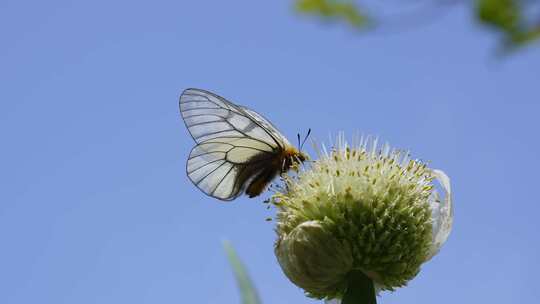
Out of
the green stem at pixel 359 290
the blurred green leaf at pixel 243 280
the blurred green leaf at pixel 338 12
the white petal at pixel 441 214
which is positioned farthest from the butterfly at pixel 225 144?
the blurred green leaf at pixel 338 12

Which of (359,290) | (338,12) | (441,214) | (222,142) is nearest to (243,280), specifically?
(338,12)

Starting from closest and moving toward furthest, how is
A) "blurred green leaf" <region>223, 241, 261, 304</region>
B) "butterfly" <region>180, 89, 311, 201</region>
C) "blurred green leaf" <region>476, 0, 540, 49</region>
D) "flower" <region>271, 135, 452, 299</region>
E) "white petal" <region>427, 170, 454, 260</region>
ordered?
"blurred green leaf" <region>476, 0, 540, 49</region>
"blurred green leaf" <region>223, 241, 261, 304</region>
"flower" <region>271, 135, 452, 299</region>
"white petal" <region>427, 170, 454, 260</region>
"butterfly" <region>180, 89, 311, 201</region>

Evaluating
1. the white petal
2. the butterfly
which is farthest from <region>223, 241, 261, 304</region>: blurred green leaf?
the butterfly

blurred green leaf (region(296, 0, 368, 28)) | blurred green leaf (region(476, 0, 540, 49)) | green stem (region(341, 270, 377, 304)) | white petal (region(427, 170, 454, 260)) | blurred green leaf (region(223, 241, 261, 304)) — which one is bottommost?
blurred green leaf (region(476, 0, 540, 49))

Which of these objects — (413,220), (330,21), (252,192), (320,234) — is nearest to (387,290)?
(413,220)

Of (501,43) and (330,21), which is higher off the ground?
(330,21)

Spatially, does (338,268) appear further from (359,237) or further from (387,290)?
(387,290)

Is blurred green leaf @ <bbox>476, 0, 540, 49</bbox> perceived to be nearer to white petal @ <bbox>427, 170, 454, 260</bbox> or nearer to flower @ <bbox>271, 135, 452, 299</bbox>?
flower @ <bbox>271, 135, 452, 299</bbox>
